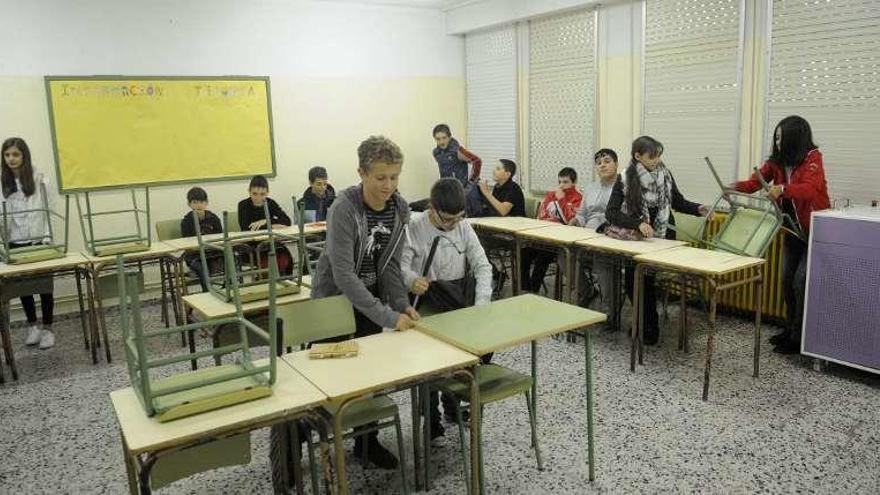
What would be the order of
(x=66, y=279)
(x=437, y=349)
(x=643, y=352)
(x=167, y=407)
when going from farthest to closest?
(x=66, y=279) → (x=643, y=352) → (x=437, y=349) → (x=167, y=407)

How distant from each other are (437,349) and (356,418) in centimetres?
42

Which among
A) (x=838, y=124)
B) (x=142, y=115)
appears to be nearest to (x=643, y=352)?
(x=838, y=124)

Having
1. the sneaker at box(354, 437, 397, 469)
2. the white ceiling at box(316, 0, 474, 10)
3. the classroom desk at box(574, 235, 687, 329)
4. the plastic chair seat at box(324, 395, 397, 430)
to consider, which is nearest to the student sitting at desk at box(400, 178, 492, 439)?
the sneaker at box(354, 437, 397, 469)

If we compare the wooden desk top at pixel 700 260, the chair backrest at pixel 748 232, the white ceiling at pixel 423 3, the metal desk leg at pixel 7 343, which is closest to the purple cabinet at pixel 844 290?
the chair backrest at pixel 748 232

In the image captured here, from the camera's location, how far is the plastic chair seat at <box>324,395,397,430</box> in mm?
2422

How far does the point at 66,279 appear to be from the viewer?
19.4 ft

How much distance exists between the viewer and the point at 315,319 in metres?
2.58

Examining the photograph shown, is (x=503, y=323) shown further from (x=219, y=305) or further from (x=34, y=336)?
(x=34, y=336)

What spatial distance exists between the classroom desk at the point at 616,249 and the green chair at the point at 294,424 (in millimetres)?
2079

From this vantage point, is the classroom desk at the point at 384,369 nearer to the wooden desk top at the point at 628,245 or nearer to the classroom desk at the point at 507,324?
the classroom desk at the point at 507,324

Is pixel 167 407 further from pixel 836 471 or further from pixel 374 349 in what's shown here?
pixel 836 471

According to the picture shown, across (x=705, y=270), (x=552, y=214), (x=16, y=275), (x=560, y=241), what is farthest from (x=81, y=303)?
(x=705, y=270)

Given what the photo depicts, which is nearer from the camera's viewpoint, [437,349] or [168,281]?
→ [437,349]

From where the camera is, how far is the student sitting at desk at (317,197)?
599 cm
